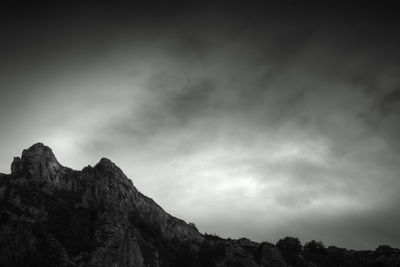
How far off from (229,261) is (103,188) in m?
57.9

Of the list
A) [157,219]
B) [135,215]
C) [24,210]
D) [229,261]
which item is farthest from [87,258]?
[229,261]

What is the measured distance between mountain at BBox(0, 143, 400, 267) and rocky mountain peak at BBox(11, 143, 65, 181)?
0.34 m

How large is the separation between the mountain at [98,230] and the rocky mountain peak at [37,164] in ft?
1.12

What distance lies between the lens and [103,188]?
150 meters

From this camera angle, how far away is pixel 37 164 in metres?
146

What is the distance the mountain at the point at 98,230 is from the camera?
113625 millimetres

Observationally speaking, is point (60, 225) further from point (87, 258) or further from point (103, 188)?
point (103, 188)

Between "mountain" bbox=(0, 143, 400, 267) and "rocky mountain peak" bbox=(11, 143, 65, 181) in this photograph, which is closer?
"mountain" bbox=(0, 143, 400, 267)

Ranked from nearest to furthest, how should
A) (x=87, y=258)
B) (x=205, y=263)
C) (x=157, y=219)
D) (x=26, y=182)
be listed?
(x=87, y=258), (x=26, y=182), (x=205, y=263), (x=157, y=219)

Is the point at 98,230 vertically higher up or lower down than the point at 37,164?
lower down

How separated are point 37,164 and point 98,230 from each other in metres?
39.8

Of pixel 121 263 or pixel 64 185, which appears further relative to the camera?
pixel 64 185

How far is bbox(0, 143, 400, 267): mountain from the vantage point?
11362 cm

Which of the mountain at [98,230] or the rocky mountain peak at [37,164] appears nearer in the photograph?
the mountain at [98,230]
